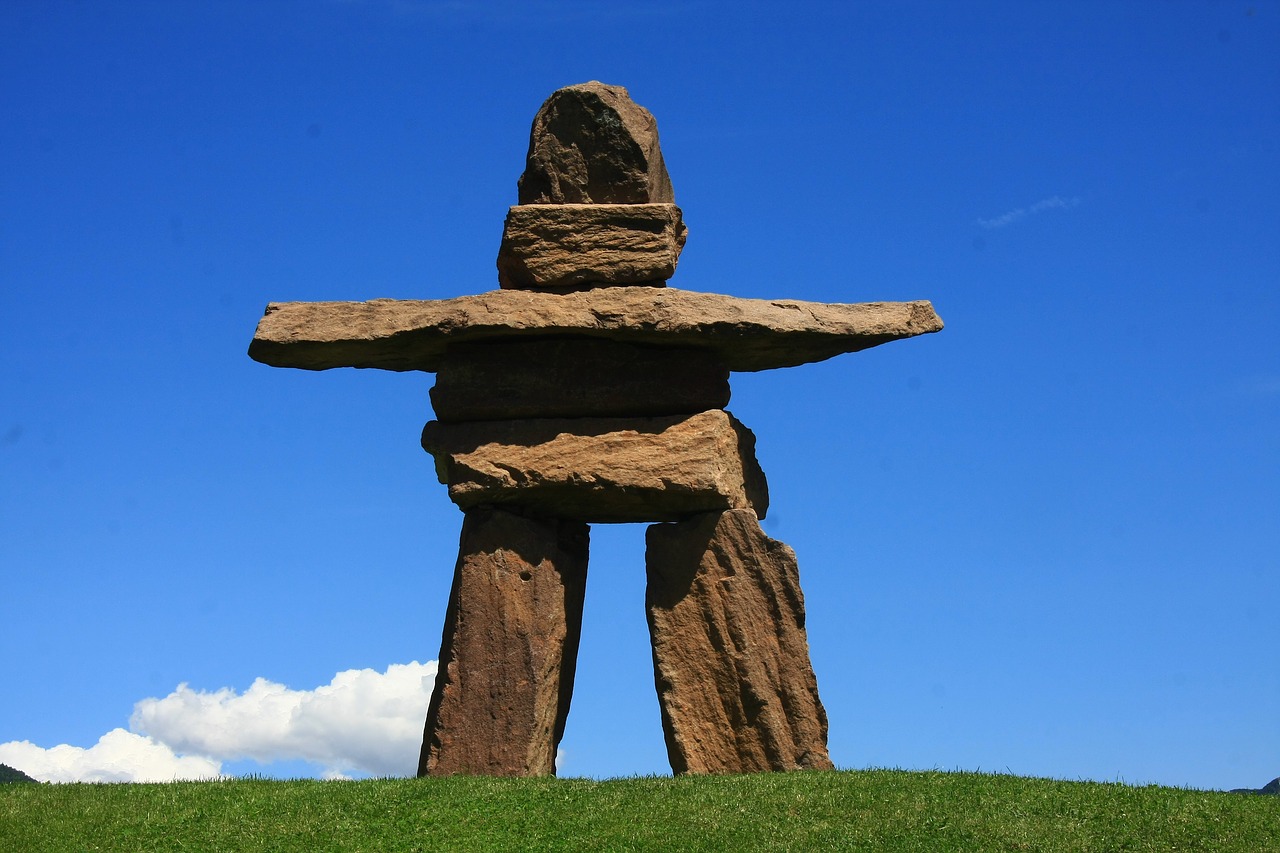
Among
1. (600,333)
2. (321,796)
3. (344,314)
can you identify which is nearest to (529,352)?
(600,333)

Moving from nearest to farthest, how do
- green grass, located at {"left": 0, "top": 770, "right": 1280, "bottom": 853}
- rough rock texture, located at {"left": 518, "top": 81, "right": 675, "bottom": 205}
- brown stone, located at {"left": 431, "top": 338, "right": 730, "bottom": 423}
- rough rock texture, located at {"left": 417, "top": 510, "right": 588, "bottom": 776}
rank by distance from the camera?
green grass, located at {"left": 0, "top": 770, "right": 1280, "bottom": 853}
rough rock texture, located at {"left": 417, "top": 510, "right": 588, "bottom": 776}
brown stone, located at {"left": 431, "top": 338, "right": 730, "bottom": 423}
rough rock texture, located at {"left": 518, "top": 81, "right": 675, "bottom": 205}

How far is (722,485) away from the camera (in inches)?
594

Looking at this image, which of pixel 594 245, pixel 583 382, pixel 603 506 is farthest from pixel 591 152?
pixel 603 506

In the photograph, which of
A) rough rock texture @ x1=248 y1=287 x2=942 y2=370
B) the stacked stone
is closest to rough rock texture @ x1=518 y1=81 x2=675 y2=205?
the stacked stone

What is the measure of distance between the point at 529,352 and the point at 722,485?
227 centimetres

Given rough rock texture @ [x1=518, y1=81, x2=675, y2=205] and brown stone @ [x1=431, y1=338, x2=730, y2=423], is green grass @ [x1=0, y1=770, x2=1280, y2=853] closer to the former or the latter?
brown stone @ [x1=431, y1=338, x2=730, y2=423]

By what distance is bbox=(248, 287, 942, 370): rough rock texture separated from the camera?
15.0m

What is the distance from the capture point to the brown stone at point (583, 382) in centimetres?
1539

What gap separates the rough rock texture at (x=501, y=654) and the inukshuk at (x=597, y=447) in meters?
0.02

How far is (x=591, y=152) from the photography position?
1587cm

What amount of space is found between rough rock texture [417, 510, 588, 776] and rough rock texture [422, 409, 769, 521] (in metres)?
0.43

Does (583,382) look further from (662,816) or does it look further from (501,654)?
(662,816)

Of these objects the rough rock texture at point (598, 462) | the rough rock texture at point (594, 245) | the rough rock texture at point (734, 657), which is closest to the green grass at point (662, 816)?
the rough rock texture at point (734, 657)

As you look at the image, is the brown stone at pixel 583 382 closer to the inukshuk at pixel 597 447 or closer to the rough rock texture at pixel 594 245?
the inukshuk at pixel 597 447
